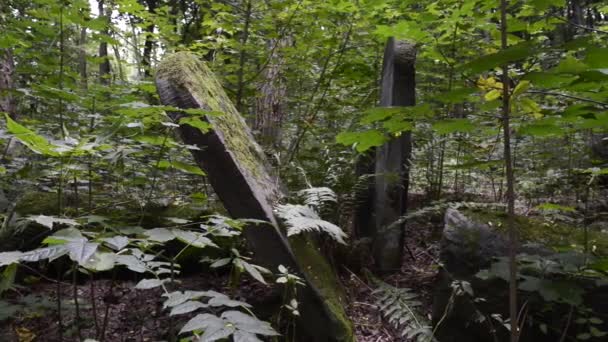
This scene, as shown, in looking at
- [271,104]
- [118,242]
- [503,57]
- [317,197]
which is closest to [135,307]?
[317,197]

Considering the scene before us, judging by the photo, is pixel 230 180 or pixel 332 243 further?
pixel 332 243

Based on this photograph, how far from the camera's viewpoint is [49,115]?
17.2 ft

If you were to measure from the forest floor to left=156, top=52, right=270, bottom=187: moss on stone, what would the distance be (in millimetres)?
961

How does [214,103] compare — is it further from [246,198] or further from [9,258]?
[9,258]

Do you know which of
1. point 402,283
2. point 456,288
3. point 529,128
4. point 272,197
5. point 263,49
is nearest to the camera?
point 529,128

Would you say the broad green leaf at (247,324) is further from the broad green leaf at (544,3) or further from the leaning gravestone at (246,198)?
the broad green leaf at (544,3)

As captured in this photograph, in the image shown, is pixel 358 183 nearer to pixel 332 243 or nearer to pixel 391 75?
pixel 332 243

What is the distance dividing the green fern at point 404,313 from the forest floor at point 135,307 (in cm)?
10

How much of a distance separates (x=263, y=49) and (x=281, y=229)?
283 cm

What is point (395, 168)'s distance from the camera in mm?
3693

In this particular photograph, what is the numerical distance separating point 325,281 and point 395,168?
1.39m

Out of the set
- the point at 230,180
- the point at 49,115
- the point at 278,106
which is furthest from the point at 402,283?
the point at 49,115

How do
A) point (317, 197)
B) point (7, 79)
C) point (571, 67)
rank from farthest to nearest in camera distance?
point (7, 79)
point (317, 197)
point (571, 67)

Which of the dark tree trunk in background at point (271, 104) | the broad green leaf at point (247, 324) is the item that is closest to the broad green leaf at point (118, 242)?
the broad green leaf at point (247, 324)
